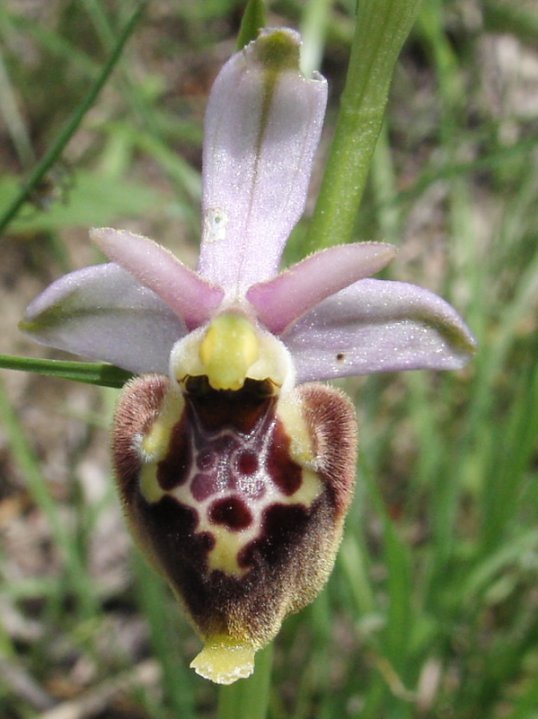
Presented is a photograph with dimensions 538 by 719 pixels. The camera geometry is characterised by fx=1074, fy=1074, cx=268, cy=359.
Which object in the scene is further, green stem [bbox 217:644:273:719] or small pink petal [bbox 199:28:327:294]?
green stem [bbox 217:644:273:719]

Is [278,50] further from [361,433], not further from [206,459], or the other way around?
[361,433]

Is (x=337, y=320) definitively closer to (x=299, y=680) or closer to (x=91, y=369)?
(x=91, y=369)

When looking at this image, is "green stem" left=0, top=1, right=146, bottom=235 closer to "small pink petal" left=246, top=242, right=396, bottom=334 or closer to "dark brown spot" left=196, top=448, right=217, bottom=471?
"small pink petal" left=246, top=242, right=396, bottom=334

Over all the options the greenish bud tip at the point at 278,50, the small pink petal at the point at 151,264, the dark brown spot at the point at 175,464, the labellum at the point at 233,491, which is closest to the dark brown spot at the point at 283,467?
the labellum at the point at 233,491

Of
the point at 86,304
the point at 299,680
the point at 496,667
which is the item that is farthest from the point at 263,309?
the point at 299,680

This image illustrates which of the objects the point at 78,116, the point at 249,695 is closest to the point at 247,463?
the point at 249,695

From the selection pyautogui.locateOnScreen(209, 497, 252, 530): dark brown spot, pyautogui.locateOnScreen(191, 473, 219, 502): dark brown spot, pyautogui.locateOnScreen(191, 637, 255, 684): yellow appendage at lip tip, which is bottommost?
pyautogui.locateOnScreen(191, 637, 255, 684): yellow appendage at lip tip

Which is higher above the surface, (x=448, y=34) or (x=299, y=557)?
(x=448, y=34)

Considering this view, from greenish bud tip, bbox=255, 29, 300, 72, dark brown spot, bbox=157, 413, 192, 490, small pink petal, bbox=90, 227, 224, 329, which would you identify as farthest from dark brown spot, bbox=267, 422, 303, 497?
greenish bud tip, bbox=255, 29, 300, 72

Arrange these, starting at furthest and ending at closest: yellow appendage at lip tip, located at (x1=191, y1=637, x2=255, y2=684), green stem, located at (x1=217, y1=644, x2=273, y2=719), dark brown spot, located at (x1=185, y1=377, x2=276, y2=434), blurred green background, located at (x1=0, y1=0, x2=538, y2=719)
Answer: blurred green background, located at (x1=0, y1=0, x2=538, y2=719)
green stem, located at (x1=217, y1=644, x2=273, y2=719)
dark brown spot, located at (x1=185, y1=377, x2=276, y2=434)
yellow appendage at lip tip, located at (x1=191, y1=637, x2=255, y2=684)
